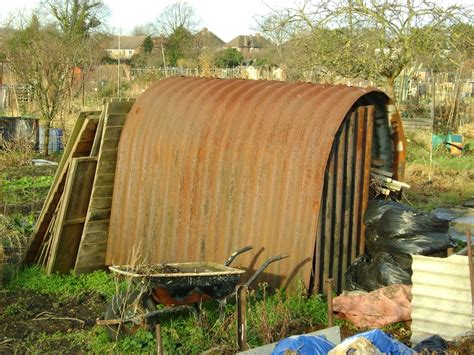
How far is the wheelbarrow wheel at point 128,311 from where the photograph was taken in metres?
5.84

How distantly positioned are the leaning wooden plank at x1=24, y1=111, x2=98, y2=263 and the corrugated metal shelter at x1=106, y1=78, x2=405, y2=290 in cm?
47

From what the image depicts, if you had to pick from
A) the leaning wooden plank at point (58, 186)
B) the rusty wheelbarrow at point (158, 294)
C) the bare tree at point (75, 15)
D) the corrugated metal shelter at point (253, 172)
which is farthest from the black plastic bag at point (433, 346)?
the bare tree at point (75, 15)

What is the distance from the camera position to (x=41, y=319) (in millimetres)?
6582

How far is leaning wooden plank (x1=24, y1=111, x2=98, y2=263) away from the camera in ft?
26.9

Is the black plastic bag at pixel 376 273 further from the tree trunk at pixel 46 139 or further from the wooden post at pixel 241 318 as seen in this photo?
the tree trunk at pixel 46 139

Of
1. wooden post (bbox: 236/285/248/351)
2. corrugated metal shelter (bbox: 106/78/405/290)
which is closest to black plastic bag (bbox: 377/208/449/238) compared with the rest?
corrugated metal shelter (bbox: 106/78/405/290)

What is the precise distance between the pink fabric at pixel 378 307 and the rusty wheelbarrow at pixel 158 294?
1185mm

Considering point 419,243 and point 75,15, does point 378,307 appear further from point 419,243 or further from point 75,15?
point 75,15

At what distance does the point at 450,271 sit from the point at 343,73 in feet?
40.9

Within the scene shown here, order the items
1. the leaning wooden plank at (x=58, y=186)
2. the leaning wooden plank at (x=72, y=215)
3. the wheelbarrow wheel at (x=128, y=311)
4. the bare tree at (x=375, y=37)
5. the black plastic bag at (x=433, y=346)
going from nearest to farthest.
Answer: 1. the black plastic bag at (x=433, y=346)
2. the wheelbarrow wheel at (x=128, y=311)
3. the leaning wooden plank at (x=72, y=215)
4. the leaning wooden plank at (x=58, y=186)
5. the bare tree at (x=375, y=37)

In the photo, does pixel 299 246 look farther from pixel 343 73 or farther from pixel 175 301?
pixel 343 73

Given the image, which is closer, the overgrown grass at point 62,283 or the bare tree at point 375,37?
the overgrown grass at point 62,283

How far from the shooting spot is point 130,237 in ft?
26.7

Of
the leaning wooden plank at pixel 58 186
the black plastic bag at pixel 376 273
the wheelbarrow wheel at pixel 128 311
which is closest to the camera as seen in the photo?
the wheelbarrow wheel at pixel 128 311
